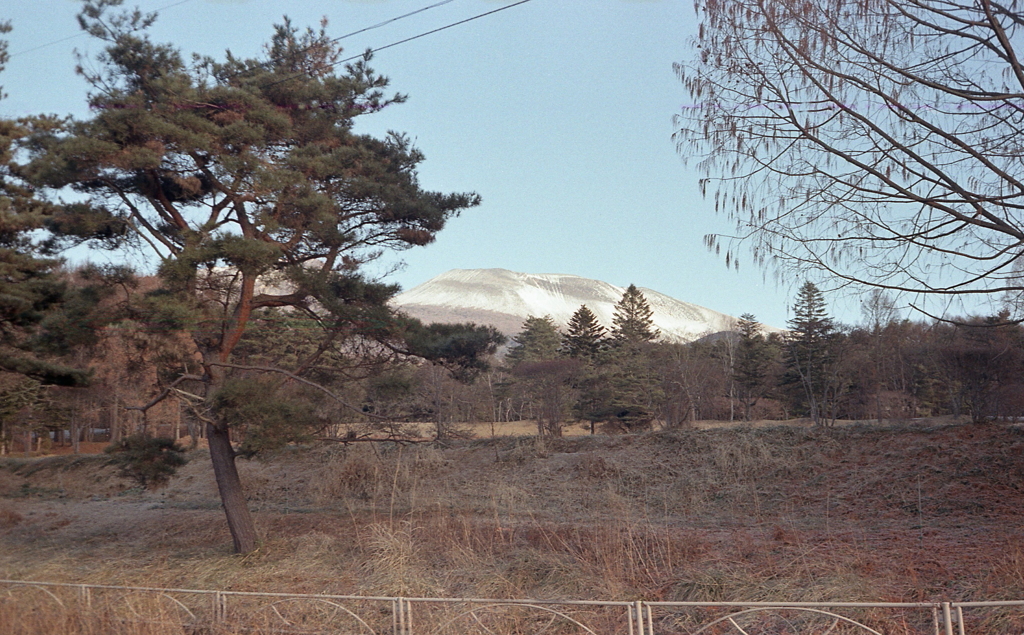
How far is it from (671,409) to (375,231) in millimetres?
20632

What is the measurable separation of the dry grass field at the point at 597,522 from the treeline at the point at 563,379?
166 centimetres

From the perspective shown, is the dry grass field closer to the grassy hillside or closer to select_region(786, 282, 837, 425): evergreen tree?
the grassy hillside

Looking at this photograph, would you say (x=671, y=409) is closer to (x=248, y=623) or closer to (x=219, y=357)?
(x=219, y=357)

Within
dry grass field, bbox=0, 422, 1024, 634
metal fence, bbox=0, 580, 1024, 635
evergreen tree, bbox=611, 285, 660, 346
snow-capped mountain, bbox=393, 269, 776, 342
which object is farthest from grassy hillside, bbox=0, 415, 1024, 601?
snow-capped mountain, bbox=393, 269, 776, 342

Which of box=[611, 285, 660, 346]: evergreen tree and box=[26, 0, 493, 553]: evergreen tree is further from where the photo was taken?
box=[611, 285, 660, 346]: evergreen tree

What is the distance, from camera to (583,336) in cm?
4038

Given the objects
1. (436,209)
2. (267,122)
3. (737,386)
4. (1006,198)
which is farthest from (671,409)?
(1006,198)

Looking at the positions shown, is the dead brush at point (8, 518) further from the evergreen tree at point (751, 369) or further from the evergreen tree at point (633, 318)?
the evergreen tree at point (633, 318)

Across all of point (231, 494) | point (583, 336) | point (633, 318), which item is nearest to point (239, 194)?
point (231, 494)

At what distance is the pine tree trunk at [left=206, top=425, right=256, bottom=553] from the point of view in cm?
1099

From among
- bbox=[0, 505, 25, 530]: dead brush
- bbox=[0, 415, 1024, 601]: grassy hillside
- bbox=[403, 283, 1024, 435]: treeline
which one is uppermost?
bbox=[403, 283, 1024, 435]: treeline

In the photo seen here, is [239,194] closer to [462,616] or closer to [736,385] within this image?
[462,616]

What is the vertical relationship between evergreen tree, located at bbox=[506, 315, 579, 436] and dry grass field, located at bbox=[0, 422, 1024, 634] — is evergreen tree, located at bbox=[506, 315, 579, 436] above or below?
above

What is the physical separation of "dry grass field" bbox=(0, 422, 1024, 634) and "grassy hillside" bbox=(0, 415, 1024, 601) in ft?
0.15
